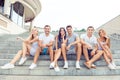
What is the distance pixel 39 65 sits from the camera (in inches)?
209

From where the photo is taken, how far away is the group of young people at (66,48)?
501 cm

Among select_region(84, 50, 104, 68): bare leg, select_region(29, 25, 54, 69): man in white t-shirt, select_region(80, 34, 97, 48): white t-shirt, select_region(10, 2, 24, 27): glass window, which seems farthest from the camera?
select_region(10, 2, 24, 27): glass window

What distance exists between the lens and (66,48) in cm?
518

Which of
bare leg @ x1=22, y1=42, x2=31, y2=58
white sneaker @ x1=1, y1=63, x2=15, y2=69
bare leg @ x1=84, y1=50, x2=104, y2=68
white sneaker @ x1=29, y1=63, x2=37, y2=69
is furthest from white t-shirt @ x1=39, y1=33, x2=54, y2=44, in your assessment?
bare leg @ x1=84, y1=50, x2=104, y2=68

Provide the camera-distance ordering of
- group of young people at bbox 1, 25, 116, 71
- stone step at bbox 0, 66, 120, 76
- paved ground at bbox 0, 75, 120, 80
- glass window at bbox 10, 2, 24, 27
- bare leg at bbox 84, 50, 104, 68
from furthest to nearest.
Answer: glass window at bbox 10, 2, 24, 27
group of young people at bbox 1, 25, 116, 71
bare leg at bbox 84, 50, 104, 68
stone step at bbox 0, 66, 120, 76
paved ground at bbox 0, 75, 120, 80

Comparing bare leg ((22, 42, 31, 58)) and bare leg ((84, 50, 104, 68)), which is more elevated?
bare leg ((22, 42, 31, 58))

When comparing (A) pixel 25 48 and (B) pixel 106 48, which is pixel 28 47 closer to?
(A) pixel 25 48

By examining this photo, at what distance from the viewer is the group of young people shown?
5.01m

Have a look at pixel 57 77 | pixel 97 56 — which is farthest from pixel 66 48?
pixel 57 77

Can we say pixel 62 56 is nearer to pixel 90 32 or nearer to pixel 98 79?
pixel 90 32

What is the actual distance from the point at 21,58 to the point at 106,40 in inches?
87.3

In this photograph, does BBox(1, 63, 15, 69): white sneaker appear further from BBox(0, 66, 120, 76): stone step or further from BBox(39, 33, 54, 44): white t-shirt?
BBox(39, 33, 54, 44): white t-shirt

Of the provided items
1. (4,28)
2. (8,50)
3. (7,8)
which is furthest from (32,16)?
(8,50)

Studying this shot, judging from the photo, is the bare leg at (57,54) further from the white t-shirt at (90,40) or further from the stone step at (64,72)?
the white t-shirt at (90,40)
